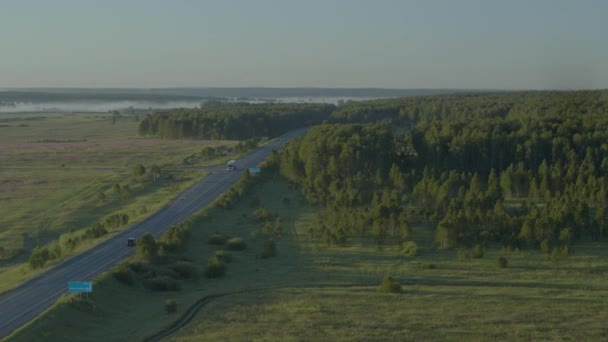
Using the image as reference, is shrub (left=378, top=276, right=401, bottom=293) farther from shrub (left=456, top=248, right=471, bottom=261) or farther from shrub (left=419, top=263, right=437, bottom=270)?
shrub (left=456, top=248, right=471, bottom=261)

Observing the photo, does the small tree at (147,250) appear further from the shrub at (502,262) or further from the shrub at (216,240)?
the shrub at (502,262)

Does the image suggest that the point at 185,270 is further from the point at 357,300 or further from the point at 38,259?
the point at 357,300

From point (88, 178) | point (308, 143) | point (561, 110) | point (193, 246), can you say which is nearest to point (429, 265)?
point (193, 246)

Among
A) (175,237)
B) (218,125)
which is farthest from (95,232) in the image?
(218,125)

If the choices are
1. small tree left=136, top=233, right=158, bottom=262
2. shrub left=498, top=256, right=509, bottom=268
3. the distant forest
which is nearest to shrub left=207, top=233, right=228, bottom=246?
small tree left=136, top=233, right=158, bottom=262

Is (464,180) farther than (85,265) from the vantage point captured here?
Yes

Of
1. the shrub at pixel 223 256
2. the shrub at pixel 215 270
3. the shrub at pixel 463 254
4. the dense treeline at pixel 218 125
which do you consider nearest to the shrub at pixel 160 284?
the shrub at pixel 215 270

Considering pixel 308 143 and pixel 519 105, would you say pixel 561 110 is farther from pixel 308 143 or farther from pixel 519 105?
pixel 308 143
